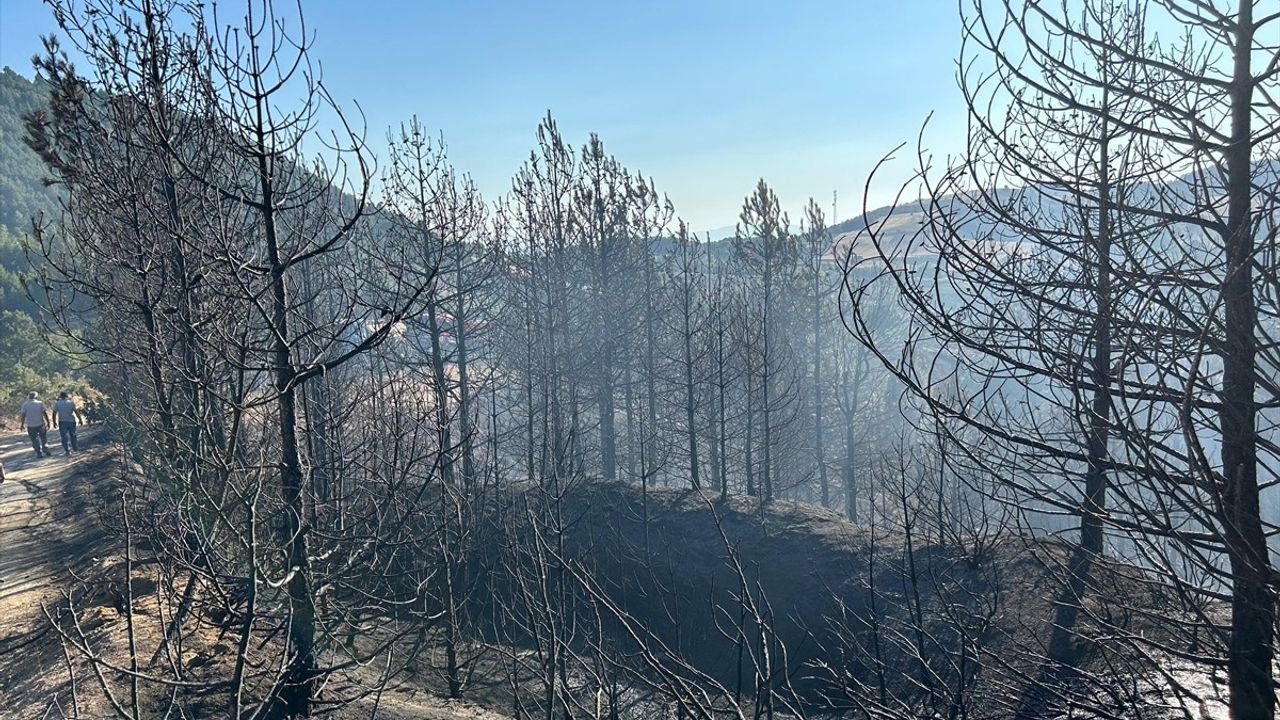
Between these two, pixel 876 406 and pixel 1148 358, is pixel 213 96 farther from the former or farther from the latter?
pixel 876 406

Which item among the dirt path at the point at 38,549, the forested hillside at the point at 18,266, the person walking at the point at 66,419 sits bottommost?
the dirt path at the point at 38,549

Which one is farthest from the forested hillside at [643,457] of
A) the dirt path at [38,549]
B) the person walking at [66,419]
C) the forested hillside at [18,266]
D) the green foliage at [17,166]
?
the green foliage at [17,166]

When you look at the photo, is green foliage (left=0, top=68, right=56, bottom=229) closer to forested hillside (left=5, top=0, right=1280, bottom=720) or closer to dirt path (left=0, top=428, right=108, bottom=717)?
dirt path (left=0, top=428, right=108, bottom=717)

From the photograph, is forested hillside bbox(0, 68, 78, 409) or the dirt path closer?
the dirt path

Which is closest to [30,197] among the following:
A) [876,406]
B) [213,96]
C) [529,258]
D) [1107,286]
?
[529,258]

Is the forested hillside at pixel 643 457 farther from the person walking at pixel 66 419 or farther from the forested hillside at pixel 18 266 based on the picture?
the person walking at pixel 66 419

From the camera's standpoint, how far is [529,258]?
23625mm

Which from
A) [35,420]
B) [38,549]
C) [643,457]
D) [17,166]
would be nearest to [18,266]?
[35,420]

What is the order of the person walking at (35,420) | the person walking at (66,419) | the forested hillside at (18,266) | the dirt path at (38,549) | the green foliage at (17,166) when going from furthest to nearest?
the green foliage at (17,166) → the forested hillside at (18,266) → the person walking at (66,419) → the person walking at (35,420) → the dirt path at (38,549)

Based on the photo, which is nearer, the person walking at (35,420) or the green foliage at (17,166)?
the person walking at (35,420)

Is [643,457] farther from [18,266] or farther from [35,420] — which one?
[18,266]

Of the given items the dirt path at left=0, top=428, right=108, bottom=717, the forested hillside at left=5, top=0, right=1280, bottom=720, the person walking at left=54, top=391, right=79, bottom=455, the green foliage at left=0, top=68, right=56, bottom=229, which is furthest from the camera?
the green foliage at left=0, top=68, right=56, bottom=229

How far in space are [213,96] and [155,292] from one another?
4378 millimetres

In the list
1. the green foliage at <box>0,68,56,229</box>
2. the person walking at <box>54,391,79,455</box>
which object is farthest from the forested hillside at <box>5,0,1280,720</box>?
the green foliage at <box>0,68,56,229</box>
